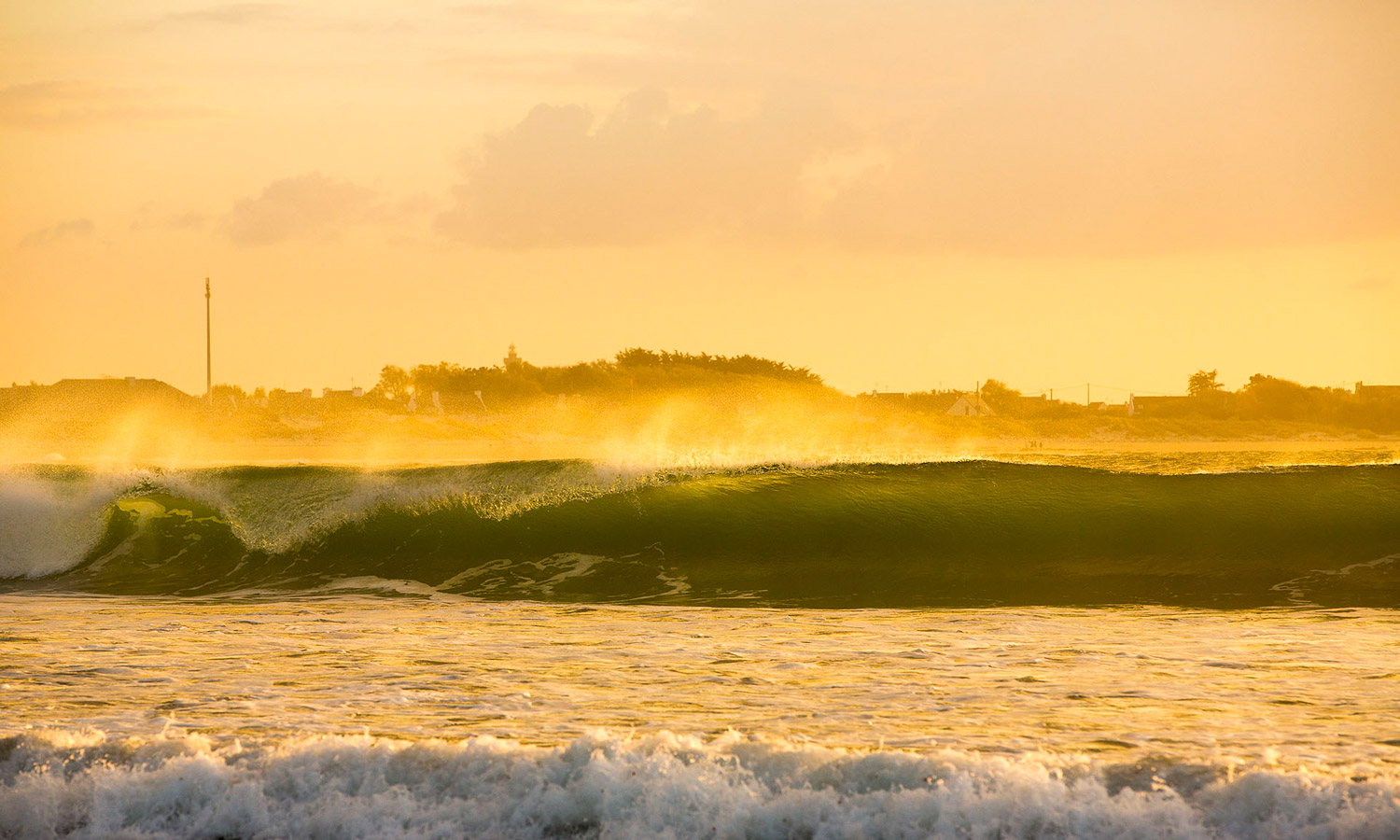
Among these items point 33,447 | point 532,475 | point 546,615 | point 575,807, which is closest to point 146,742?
point 575,807

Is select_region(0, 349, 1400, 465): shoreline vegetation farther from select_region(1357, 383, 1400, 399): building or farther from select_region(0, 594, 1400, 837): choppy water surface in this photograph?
select_region(0, 594, 1400, 837): choppy water surface

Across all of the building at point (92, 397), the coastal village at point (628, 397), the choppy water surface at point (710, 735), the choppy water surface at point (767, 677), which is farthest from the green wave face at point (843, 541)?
the building at point (92, 397)

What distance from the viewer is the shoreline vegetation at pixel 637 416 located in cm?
6762

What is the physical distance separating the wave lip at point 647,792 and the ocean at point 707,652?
0.02 meters

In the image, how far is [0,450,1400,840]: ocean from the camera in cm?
508

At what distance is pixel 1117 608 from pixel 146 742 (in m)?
8.38

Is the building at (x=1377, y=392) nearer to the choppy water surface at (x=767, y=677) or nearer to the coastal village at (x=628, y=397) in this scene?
the coastal village at (x=628, y=397)

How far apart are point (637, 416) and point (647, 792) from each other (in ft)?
268

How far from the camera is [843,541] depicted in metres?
14.6

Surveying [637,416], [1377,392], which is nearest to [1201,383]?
[1377,392]

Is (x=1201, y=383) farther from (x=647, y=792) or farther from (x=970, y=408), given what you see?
(x=647, y=792)

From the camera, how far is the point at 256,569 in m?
15.3

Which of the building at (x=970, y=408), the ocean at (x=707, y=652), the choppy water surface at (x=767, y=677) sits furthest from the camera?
the building at (x=970, y=408)

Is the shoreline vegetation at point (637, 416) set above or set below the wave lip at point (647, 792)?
above
